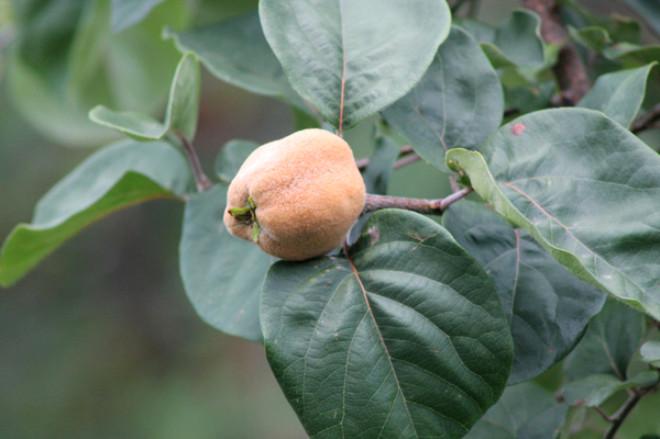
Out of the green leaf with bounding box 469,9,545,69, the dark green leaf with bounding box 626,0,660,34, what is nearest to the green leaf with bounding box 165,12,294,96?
the green leaf with bounding box 469,9,545,69

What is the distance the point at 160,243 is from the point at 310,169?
2.60 metres

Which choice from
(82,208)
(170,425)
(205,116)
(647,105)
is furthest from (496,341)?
(205,116)

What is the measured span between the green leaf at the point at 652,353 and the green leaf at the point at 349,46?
0.26m

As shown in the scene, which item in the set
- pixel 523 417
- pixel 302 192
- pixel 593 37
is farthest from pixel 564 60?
pixel 302 192

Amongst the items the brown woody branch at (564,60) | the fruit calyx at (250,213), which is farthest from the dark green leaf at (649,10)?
the fruit calyx at (250,213)

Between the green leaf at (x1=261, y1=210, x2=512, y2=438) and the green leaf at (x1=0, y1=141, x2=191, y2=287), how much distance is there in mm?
330

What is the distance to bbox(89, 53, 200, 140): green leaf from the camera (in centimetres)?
67

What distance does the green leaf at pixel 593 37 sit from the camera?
841 millimetres

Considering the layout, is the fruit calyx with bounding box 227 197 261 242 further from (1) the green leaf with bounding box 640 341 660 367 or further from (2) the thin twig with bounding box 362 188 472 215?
(1) the green leaf with bounding box 640 341 660 367

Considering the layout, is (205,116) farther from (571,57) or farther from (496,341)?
(496,341)

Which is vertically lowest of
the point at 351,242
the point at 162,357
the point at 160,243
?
the point at 162,357

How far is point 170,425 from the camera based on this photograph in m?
2.64

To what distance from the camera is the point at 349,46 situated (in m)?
0.62

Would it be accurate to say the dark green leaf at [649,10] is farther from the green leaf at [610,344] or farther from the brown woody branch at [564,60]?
the green leaf at [610,344]
